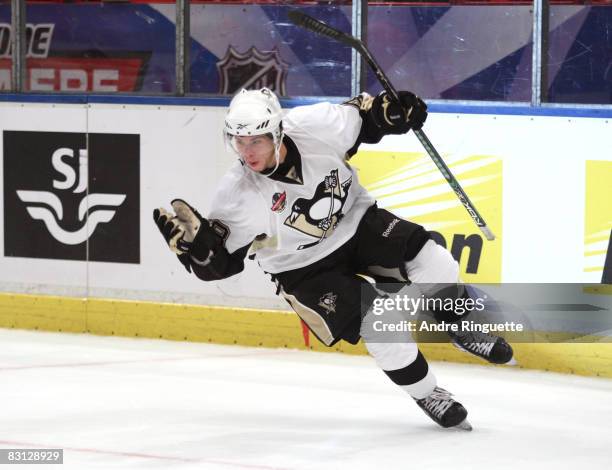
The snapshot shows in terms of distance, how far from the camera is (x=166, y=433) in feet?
15.8

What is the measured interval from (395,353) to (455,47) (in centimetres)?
212

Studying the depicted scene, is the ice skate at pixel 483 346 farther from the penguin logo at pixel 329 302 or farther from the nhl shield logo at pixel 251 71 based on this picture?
the nhl shield logo at pixel 251 71

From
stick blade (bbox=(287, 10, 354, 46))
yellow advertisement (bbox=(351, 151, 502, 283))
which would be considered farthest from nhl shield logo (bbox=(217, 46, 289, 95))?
stick blade (bbox=(287, 10, 354, 46))

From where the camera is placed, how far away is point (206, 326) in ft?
22.3

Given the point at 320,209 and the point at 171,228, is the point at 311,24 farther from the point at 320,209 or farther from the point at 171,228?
the point at 171,228

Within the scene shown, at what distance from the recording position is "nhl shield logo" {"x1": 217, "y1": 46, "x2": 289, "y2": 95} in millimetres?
6816

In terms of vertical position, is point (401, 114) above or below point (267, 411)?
above

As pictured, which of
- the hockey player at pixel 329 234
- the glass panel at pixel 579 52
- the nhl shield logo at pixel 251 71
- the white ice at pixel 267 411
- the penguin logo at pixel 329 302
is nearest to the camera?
the white ice at pixel 267 411

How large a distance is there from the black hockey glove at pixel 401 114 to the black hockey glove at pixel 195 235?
642 mm

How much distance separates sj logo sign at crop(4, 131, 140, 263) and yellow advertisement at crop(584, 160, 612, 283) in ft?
6.89

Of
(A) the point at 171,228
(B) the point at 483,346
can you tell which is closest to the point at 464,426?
(B) the point at 483,346

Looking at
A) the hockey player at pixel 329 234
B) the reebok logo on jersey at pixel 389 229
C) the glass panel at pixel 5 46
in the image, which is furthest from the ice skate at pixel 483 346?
the glass panel at pixel 5 46

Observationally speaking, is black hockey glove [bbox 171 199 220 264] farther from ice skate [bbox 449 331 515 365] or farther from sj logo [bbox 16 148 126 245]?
sj logo [bbox 16 148 126 245]

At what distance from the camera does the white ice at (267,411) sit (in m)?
4.48
